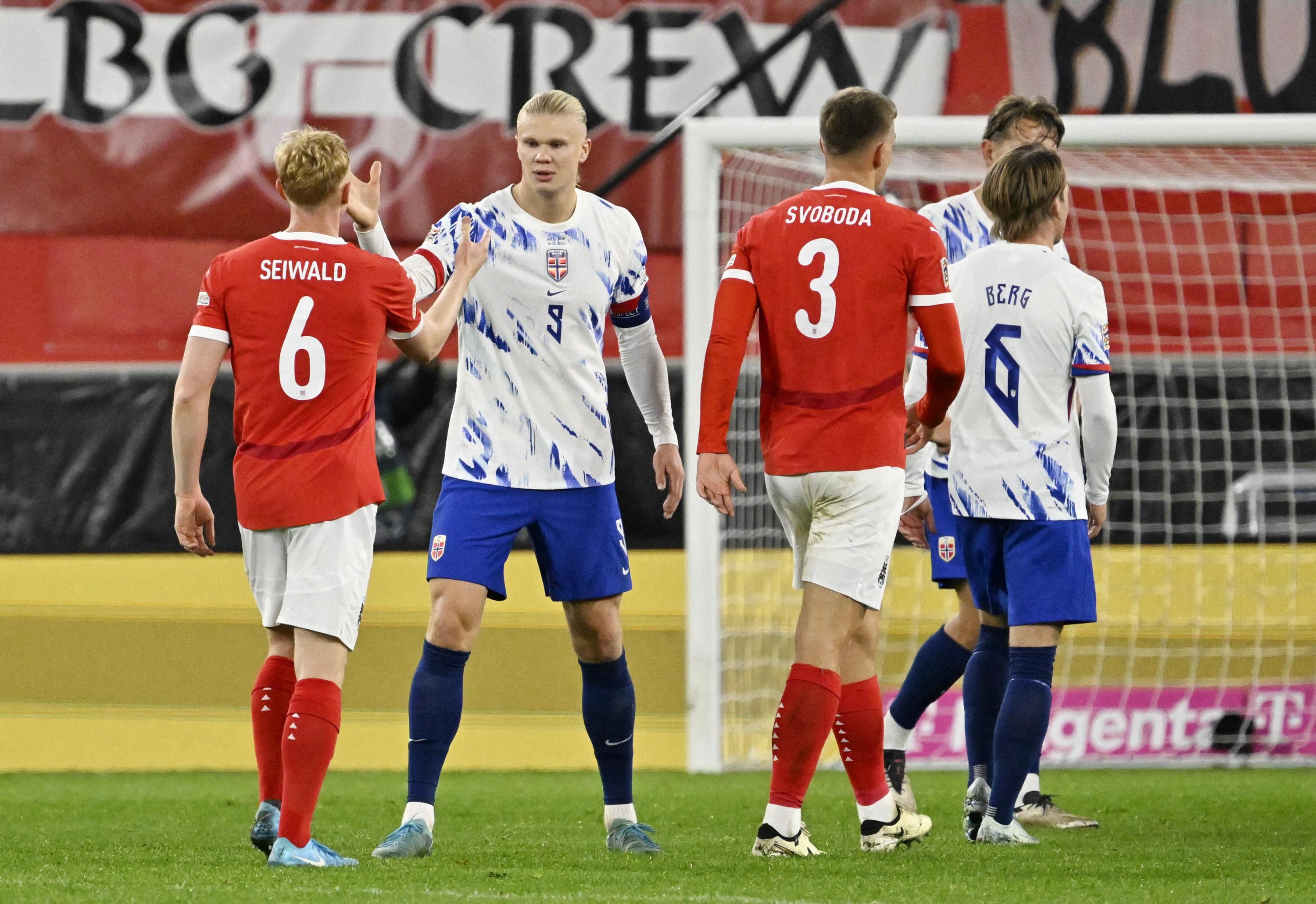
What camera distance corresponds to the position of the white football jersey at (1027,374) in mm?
4059

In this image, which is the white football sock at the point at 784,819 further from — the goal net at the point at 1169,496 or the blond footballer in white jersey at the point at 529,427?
the goal net at the point at 1169,496

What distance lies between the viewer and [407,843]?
3.87 meters

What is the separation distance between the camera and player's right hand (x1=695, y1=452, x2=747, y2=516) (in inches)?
150

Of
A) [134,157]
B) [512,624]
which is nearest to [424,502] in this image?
[512,624]

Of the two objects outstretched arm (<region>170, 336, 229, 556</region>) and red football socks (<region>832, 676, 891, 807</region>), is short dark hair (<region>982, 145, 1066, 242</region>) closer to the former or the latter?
red football socks (<region>832, 676, 891, 807</region>)

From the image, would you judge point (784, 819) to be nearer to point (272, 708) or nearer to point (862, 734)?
point (862, 734)

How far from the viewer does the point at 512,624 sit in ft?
22.4

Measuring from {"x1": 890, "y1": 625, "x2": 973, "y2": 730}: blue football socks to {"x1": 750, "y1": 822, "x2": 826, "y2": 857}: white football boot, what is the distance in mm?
973

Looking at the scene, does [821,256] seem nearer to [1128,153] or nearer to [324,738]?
[324,738]

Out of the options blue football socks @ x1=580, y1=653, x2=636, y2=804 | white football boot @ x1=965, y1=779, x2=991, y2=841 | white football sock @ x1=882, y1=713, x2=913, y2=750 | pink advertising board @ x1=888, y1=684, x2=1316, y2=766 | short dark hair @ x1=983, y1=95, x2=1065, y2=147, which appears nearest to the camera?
blue football socks @ x1=580, y1=653, x2=636, y2=804

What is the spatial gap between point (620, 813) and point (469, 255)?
1407 mm

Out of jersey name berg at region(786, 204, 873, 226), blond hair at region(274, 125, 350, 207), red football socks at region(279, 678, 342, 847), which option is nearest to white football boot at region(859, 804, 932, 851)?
red football socks at region(279, 678, 342, 847)

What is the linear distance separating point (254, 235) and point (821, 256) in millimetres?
3939

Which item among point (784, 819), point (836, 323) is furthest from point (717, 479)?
point (784, 819)
